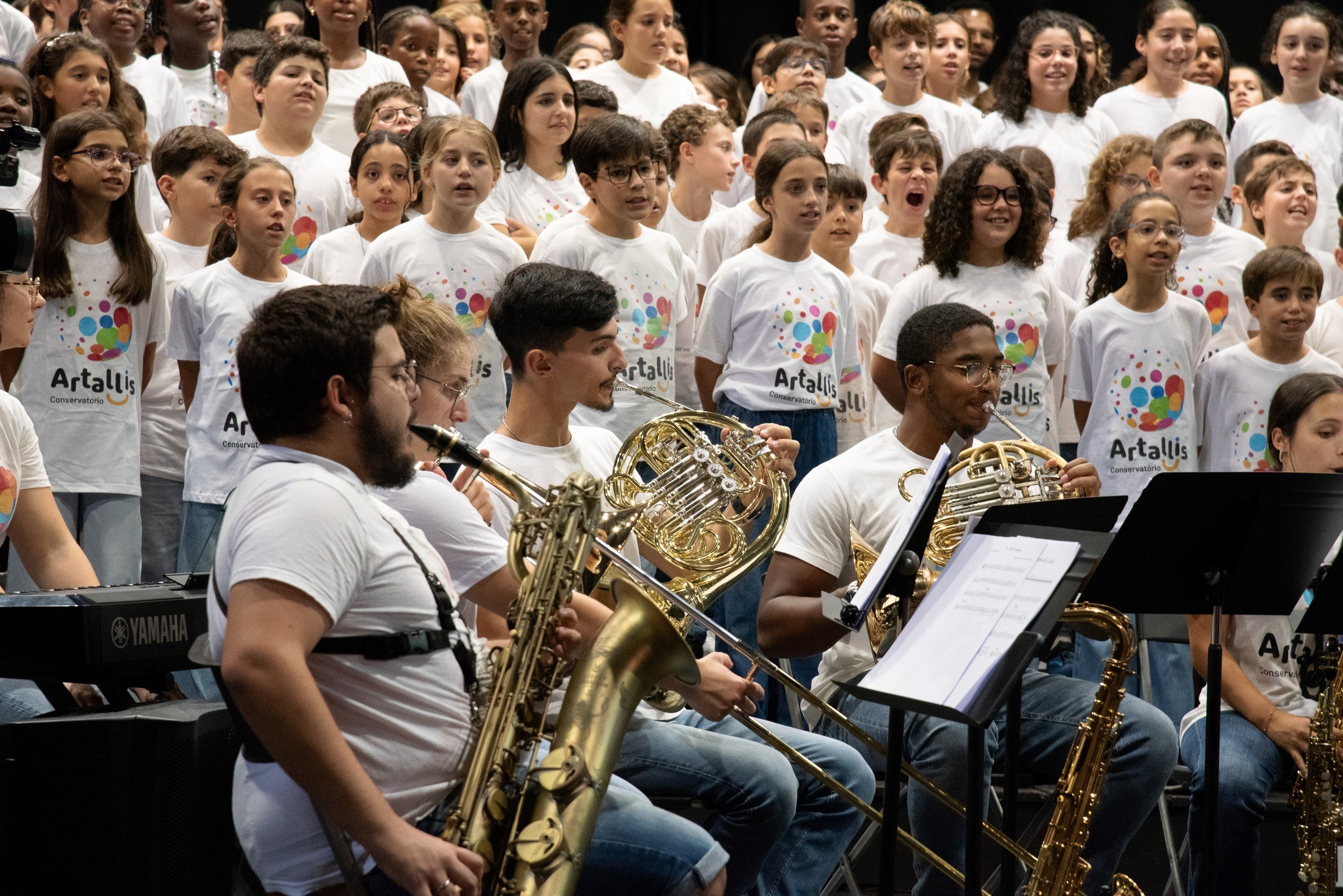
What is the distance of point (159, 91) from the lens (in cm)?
654

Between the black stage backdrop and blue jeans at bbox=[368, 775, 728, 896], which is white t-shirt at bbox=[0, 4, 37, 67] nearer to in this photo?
blue jeans at bbox=[368, 775, 728, 896]

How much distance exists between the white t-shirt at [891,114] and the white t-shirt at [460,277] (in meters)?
2.89

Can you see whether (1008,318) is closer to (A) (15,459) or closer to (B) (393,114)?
(B) (393,114)

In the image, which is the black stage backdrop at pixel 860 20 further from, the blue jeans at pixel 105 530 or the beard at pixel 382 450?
the beard at pixel 382 450

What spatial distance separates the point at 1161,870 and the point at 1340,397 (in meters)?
1.53

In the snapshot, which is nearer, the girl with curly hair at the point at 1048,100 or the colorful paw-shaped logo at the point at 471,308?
the colorful paw-shaped logo at the point at 471,308

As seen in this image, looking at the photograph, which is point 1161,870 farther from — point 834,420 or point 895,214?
point 895,214

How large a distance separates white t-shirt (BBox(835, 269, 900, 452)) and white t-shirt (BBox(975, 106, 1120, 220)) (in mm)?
1676

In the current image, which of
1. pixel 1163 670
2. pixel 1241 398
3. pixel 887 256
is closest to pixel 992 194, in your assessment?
pixel 887 256

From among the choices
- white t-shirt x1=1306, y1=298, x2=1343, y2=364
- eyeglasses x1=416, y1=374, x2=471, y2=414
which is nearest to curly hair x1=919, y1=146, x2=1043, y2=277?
white t-shirt x1=1306, y1=298, x2=1343, y2=364

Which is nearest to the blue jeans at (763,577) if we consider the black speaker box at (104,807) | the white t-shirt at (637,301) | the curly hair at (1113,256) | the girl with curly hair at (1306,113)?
the white t-shirt at (637,301)

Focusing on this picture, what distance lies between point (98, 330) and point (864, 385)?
111 inches

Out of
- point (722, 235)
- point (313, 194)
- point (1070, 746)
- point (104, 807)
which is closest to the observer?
point (104, 807)

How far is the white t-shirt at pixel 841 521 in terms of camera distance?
393 cm
